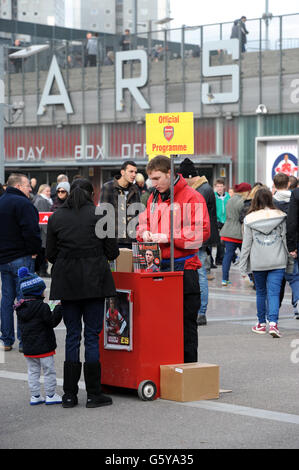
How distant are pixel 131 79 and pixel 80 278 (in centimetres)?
2901

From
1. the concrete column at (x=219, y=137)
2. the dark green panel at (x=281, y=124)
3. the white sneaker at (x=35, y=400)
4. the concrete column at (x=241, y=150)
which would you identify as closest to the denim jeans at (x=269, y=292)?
the white sneaker at (x=35, y=400)

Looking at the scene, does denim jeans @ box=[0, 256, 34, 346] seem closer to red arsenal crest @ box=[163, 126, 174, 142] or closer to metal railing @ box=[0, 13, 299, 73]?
red arsenal crest @ box=[163, 126, 174, 142]

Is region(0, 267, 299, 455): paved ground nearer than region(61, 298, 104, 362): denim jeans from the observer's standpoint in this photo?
Yes

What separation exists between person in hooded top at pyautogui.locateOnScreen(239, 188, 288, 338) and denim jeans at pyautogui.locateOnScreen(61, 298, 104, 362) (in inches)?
161

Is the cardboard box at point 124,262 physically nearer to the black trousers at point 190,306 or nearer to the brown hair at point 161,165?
the black trousers at point 190,306

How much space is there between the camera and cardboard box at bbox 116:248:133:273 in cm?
757

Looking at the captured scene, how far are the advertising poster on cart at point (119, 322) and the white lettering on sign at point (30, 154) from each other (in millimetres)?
32423

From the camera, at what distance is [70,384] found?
7.32 m

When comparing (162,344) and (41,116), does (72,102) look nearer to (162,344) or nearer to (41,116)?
(41,116)

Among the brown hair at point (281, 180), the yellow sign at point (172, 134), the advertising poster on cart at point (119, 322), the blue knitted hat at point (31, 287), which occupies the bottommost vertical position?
the advertising poster on cart at point (119, 322)

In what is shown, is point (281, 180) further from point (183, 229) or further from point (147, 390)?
point (147, 390)

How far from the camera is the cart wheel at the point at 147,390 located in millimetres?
7406

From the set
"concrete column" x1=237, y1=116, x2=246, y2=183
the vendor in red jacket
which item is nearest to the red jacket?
the vendor in red jacket

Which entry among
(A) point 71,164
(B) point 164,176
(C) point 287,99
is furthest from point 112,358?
(A) point 71,164
